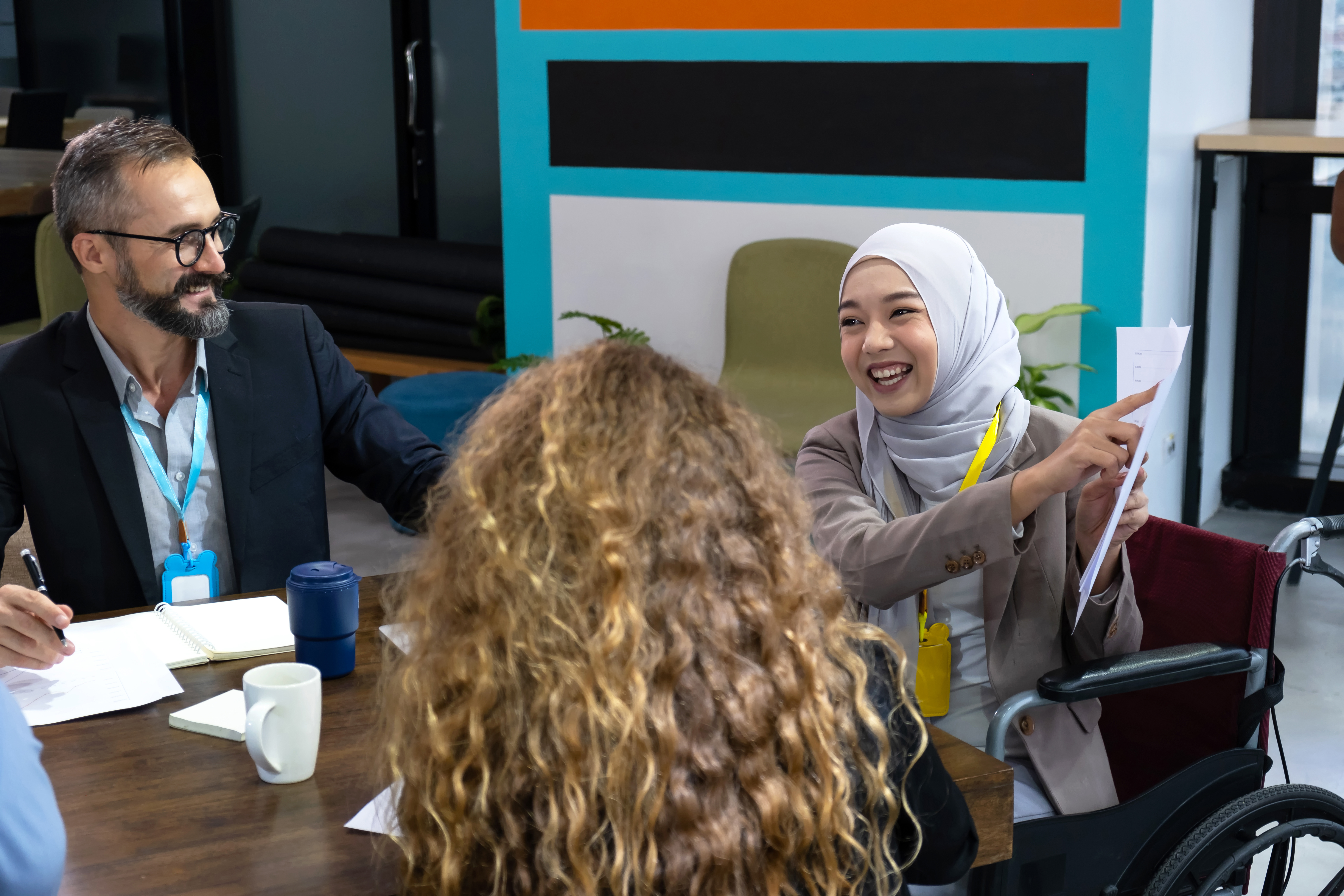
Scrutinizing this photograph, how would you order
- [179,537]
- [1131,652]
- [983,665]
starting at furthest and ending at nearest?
[179,537], [983,665], [1131,652]

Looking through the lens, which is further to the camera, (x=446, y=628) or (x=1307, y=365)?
(x=1307, y=365)

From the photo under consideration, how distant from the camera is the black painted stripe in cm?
367

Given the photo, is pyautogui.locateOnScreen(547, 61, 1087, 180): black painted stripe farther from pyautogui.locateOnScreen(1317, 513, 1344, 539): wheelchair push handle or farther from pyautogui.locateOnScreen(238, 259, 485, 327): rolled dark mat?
pyautogui.locateOnScreen(1317, 513, 1344, 539): wheelchair push handle

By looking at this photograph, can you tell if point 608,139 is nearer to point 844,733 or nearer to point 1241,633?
point 1241,633

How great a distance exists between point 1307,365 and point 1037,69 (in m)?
1.58

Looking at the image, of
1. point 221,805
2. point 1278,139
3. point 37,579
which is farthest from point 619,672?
point 1278,139

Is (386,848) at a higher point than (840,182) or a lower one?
lower

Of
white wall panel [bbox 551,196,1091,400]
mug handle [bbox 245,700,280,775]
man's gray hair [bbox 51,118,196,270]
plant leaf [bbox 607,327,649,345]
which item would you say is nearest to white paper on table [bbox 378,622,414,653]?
mug handle [bbox 245,700,280,775]

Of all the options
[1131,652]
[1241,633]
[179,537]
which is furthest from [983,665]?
[179,537]

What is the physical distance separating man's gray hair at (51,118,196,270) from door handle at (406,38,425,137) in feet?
13.3

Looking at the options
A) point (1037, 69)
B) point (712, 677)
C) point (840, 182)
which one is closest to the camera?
point (712, 677)

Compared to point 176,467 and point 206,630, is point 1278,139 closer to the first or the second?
Result: point 176,467

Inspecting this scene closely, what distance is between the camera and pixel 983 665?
197cm

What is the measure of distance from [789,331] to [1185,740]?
238 cm
